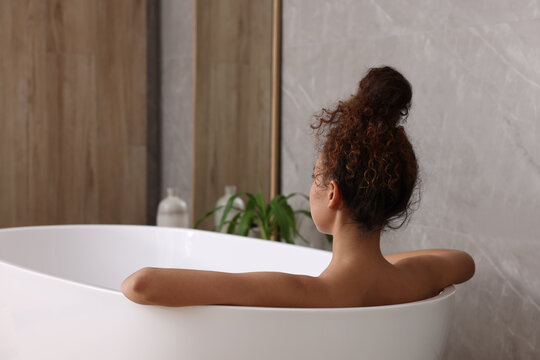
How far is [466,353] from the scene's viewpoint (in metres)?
1.80

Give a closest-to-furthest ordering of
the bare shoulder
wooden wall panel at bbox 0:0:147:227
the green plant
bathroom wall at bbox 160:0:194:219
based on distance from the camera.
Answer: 1. the bare shoulder
2. the green plant
3. wooden wall panel at bbox 0:0:147:227
4. bathroom wall at bbox 160:0:194:219

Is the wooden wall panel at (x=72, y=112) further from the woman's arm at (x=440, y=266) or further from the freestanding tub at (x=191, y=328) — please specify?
the woman's arm at (x=440, y=266)

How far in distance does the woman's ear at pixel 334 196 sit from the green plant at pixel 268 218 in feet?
3.99

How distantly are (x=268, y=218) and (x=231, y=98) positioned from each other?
2.15ft

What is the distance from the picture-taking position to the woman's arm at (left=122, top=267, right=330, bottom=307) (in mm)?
909

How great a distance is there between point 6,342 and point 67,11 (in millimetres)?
1893

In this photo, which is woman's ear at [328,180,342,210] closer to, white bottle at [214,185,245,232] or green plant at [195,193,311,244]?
green plant at [195,193,311,244]

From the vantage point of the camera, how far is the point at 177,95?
9.93 feet

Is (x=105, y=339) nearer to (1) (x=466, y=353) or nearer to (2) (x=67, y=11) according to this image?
(1) (x=466, y=353)

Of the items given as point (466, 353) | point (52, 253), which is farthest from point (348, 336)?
point (52, 253)

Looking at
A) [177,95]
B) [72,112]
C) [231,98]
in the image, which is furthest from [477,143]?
[72,112]

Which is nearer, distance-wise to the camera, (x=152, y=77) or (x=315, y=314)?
(x=315, y=314)

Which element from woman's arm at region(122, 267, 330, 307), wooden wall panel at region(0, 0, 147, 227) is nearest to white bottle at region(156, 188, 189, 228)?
wooden wall panel at region(0, 0, 147, 227)

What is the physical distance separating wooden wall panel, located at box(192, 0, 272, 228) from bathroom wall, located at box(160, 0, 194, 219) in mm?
208
